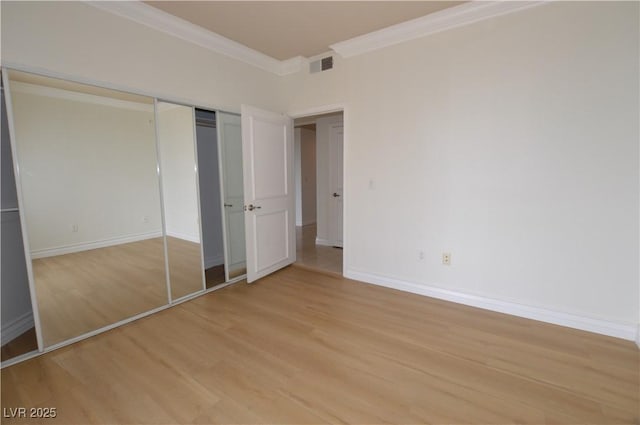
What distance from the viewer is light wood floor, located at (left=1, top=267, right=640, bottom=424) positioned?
159cm

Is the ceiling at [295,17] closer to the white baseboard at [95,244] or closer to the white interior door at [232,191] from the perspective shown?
the white interior door at [232,191]

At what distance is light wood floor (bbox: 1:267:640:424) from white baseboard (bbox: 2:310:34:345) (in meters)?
0.32

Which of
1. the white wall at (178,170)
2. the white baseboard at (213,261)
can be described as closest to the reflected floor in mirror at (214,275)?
the white baseboard at (213,261)

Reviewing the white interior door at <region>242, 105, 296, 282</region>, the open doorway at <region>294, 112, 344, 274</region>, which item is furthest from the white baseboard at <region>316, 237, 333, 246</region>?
the white interior door at <region>242, 105, 296, 282</region>

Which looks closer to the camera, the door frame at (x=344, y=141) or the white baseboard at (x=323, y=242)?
the door frame at (x=344, y=141)

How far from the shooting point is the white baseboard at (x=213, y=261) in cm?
344

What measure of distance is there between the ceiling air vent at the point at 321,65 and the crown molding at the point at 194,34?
0.18 metres

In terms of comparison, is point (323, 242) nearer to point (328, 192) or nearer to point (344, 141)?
point (328, 192)

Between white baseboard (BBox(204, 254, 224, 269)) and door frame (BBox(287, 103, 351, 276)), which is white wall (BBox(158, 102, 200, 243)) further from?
door frame (BBox(287, 103, 351, 276))

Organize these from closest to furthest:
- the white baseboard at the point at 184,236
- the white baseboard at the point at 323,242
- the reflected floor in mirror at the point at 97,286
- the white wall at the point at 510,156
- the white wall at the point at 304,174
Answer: the white wall at the point at 510,156 < the reflected floor in mirror at the point at 97,286 < the white baseboard at the point at 184,236 < the white baseboard at the point at 323,242 < the white wall at the point at 304,174

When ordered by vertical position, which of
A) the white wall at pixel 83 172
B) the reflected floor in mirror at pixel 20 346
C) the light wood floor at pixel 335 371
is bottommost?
the light wood floor at pixel 335 371

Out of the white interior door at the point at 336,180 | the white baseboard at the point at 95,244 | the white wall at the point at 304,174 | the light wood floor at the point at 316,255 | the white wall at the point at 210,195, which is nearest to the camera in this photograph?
the white baseboard at the point at 95,244

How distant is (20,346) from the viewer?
2.14m

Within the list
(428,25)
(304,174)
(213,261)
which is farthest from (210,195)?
(304,174)
